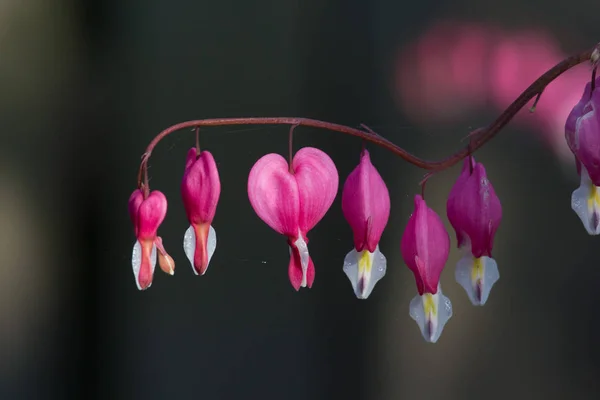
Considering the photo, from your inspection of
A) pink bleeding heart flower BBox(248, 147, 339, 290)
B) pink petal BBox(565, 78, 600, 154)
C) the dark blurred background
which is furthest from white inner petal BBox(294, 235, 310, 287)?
the dark blurred background

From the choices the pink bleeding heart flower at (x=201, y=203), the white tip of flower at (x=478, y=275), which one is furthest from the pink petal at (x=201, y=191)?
the white tip of flower at (x=478, y=275)

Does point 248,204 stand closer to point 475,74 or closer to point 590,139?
point 475,74

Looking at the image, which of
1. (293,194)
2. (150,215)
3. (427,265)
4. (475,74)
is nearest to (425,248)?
(427,265)

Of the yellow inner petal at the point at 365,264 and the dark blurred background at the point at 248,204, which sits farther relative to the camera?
the dark blurred background at the point at 248,204

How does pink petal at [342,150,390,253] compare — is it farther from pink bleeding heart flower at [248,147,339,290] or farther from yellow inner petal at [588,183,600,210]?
yellow inner petal at [588,183,600,210]

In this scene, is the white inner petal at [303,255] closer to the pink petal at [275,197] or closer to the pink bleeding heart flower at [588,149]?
the pink petal at [275,197]

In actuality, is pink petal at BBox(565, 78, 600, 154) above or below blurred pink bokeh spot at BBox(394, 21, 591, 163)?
below
